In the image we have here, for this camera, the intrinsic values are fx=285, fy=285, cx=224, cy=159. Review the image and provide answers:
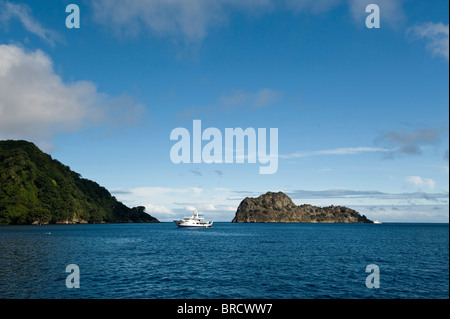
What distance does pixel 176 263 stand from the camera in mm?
57188

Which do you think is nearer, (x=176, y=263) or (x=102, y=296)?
(x=102, y=296)

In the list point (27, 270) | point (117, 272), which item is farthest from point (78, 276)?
point (27, 270)

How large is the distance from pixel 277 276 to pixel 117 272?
26.1 metres

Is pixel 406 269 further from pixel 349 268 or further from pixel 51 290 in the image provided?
pixel 51 290
